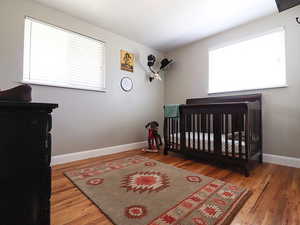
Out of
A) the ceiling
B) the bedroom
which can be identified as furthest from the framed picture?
the ceiling

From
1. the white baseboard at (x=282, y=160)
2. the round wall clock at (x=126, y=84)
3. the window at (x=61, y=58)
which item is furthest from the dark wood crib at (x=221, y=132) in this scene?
the window at (x=61, y=58)

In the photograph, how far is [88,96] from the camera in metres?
2.29

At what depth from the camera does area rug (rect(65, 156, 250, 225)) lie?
94 cm

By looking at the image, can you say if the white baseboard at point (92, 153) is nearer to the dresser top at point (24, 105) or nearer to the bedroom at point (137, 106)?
the bedroom at point (137, 106)

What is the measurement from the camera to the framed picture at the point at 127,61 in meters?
2.73

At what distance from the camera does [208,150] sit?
6.37ft

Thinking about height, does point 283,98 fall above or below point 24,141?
above

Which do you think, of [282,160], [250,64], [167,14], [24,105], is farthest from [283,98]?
[24,105]

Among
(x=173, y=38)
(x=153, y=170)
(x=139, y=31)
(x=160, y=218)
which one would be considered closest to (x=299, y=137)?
(x=153, y=170)

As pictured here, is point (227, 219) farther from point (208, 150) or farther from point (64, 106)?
point (64, 106)

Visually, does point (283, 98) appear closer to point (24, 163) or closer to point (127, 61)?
point (127, 61)

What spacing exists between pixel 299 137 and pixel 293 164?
37 centimetres

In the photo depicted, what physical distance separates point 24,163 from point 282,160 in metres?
2.76

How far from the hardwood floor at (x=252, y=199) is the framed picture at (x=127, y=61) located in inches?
76.0
